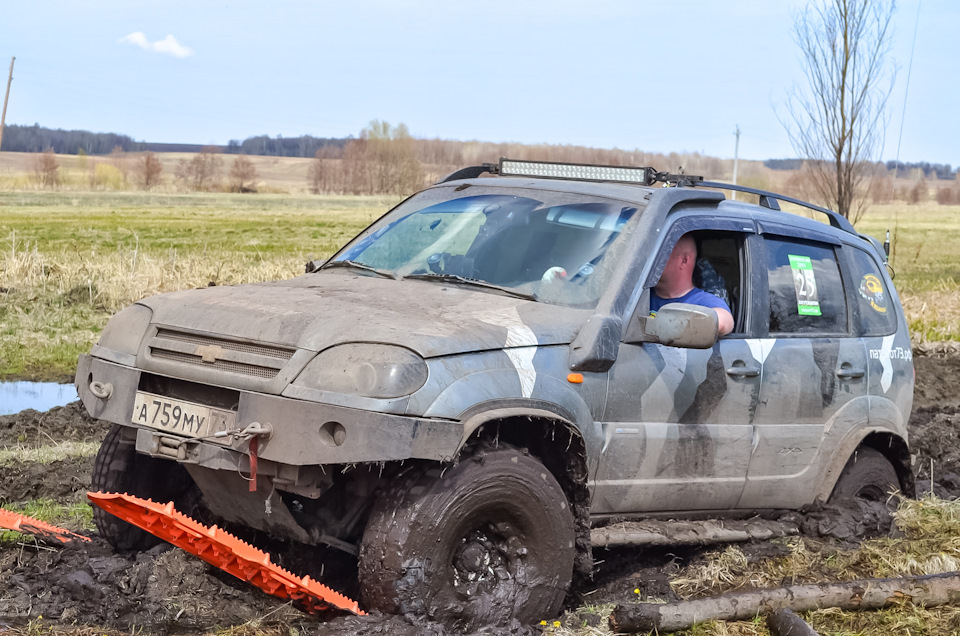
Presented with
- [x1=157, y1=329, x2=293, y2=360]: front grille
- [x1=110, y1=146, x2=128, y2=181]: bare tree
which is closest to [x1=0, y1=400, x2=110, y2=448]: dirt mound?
[x1=157, y1=329, x2=293, y2=360]: front grille

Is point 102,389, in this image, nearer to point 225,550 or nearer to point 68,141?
point 225,550

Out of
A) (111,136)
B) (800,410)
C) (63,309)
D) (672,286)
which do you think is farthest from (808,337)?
(111,136)

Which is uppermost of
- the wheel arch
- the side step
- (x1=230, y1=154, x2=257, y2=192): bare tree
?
(x1=230, y1=154, x2=257, y2=192): bare tree

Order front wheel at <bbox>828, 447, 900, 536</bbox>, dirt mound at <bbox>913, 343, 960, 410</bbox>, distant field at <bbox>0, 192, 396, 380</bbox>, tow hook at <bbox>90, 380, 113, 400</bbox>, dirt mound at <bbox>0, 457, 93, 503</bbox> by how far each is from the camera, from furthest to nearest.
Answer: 1. distant field at <bbox>0, 192, 396, 380</bbox>
2. dirt mound at <bbox>913, 343, 960, 410</bbox>
3. dirt mound at <bbox>0, 457, 93, 503</bbox>
4. front wheel at <bbox>828, 447, 900, 536</bbox>
5. tow hook at <bbox>90, 380, 113, 400</bbox>

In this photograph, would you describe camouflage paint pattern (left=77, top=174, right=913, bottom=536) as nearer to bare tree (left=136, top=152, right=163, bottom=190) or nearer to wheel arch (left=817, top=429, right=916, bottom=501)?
wheel arch (left=817, top=429, right=916, bottom=501)

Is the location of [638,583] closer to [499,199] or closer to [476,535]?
[476,535]

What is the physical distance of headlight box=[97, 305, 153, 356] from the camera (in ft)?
14.8

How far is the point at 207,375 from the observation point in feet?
13.7

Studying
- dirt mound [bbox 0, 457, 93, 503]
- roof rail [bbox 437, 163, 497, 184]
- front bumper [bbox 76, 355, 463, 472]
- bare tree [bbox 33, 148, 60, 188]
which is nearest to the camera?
front bumper [bbox 76, 355, 463, 472]

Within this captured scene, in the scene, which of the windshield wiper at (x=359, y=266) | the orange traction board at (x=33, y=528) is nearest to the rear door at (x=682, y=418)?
the windshield wiper at (x=359, y=266)

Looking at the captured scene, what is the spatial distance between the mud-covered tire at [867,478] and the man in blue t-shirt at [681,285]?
135 centimetres

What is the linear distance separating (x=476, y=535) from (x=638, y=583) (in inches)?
53.6

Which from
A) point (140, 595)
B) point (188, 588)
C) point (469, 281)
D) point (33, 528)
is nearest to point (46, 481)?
point (33, 528)

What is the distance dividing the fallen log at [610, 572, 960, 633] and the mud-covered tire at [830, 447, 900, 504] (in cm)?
93
